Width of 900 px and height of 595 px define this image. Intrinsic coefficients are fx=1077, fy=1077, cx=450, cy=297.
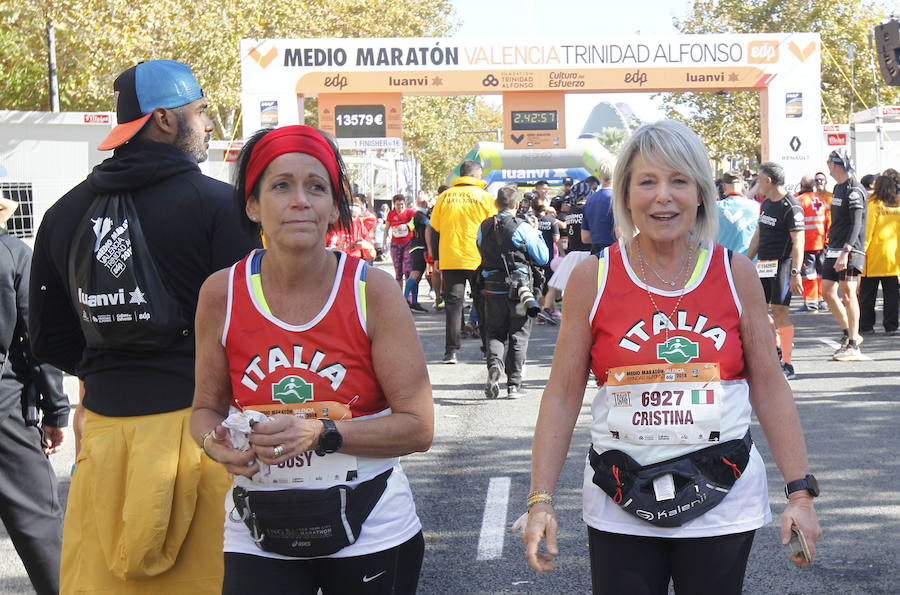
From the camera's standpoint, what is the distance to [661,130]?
277 cm

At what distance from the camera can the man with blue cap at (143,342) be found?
285 centimetres

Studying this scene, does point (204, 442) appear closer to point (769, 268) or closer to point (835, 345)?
point (769, 268)

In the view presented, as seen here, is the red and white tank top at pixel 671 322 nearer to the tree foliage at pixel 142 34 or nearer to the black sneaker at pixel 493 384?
the black sneaker at pixel 493 384

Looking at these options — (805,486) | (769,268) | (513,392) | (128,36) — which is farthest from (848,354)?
(128,36)

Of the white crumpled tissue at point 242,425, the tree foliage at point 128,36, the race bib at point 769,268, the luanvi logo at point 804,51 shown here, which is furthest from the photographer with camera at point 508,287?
the tree foliage at point 128,36

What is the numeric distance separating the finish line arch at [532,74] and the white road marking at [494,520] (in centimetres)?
1800

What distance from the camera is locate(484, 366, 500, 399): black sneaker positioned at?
9344mm

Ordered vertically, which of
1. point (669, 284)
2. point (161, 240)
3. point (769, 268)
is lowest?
point (769, 268)

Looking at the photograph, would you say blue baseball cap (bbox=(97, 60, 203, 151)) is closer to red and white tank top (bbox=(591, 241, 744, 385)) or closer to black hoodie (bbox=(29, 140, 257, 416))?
black hoodie (bbox=(29, 140, 257, 416))

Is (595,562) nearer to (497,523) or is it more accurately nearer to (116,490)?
(116,490)

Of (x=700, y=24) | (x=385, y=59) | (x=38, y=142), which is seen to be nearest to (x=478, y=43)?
(x=385, y=59)

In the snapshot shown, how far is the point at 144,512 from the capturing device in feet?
9.19

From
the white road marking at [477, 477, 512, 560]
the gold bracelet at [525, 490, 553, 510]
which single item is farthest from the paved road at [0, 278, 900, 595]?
the gold bracelet at [525, 490, 553, 510]

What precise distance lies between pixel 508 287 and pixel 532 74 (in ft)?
50.5
